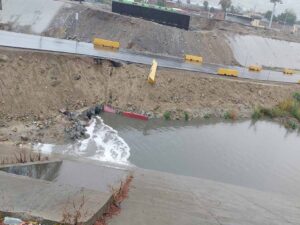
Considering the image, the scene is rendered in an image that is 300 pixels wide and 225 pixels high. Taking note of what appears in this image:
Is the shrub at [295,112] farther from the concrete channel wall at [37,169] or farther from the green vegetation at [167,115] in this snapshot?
the concrete channel wall at [37,169]

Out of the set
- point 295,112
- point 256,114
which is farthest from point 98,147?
point 295,112

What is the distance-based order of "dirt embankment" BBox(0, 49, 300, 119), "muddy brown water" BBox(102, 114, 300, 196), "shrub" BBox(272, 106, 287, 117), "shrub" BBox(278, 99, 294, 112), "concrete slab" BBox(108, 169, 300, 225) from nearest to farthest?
"concrete slab" BBox(108, 169, 300, 225) < "muddy brown water" BBox(102, 114, 300, 196) < "dirt embankment" BBox(0, 49, 300, 119) < "shrub" BBox(272, 106, 287, 117) < "shrub" BBox(278, 99, 294, 112)

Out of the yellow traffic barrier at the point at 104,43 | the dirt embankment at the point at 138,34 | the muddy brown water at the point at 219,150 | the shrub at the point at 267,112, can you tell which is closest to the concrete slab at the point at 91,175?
the muddy brown water at the point at 219,150

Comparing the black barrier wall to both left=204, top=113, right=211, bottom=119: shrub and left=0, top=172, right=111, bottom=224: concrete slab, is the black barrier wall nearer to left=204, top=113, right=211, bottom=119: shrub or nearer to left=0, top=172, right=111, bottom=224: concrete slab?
left=204, top=113, right=211, bottom=119: shrub

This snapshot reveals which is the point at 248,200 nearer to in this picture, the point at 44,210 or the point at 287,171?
the point at 287,171

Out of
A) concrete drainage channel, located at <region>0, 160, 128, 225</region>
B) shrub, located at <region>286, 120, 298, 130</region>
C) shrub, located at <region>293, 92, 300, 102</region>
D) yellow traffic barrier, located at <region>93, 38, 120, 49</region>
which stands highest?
yellow traffic barrier, located at <region>93, 38, 120, 49</region>

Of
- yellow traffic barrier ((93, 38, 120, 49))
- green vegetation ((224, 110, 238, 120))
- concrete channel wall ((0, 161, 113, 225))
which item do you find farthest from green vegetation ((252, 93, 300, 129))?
concrete channel wall ((0, 161, 113, 225))

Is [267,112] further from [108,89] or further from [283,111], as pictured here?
[108,89]
